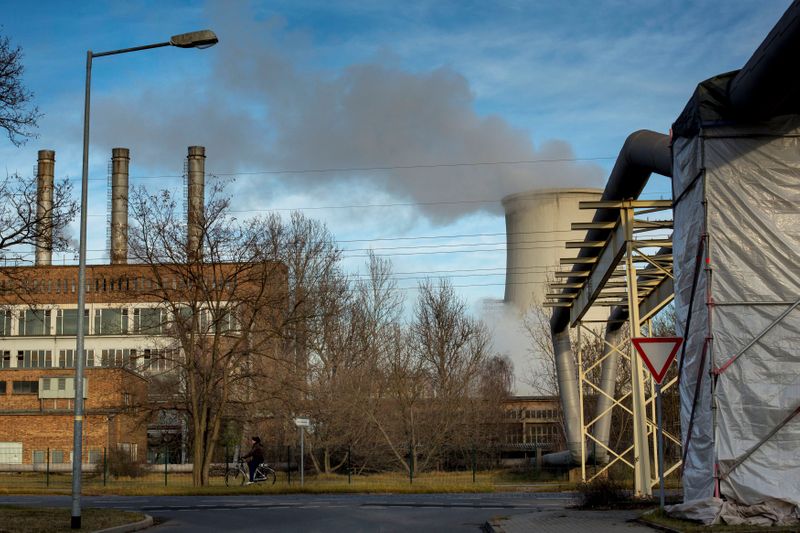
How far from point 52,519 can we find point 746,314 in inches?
470

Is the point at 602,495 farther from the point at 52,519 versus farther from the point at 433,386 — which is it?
the point at 433,386

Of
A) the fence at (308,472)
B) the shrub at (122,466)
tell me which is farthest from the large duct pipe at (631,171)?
the shrub at (122,466)

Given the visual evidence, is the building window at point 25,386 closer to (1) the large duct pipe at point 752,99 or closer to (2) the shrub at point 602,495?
(1) the large duct pipe at point 752,99

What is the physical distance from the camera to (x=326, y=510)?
19.6m

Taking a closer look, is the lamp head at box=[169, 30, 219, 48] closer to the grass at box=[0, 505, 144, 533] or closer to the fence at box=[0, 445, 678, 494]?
the grass at box=[0, 505, 144, 533]

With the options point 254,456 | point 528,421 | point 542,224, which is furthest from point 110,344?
point 254,456

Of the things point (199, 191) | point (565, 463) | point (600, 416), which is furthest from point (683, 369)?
point (199, 191)

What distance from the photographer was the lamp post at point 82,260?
15.6 metres

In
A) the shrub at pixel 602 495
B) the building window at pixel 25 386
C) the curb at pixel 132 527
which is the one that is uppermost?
the building window at pixel 25 386

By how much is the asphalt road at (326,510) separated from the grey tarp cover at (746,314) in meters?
4.23

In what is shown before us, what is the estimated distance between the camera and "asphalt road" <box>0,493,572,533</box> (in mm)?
15969

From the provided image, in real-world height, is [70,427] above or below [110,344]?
below

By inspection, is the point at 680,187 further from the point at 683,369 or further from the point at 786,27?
the point at 786,27

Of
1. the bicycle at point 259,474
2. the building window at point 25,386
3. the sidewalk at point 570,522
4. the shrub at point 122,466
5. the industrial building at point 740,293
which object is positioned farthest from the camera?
the building window at point 25,386
